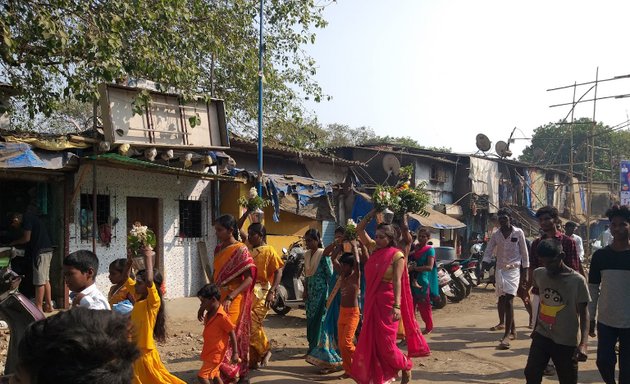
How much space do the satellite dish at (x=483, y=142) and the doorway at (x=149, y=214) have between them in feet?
57.2

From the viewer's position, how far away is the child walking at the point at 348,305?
23.6 ft

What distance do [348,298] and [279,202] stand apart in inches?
340

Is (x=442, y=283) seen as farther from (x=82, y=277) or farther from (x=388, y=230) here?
(x=82, y=277)

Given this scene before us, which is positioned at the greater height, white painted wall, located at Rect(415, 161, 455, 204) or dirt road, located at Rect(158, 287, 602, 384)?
white painted wall, located at Rect(415, 161, 455, 204)

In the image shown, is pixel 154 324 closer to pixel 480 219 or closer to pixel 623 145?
pixel 480 219

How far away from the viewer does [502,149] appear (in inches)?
1130

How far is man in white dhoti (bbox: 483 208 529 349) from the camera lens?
9266mm

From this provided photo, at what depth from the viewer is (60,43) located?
8.36 metres

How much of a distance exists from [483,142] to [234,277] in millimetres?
22081

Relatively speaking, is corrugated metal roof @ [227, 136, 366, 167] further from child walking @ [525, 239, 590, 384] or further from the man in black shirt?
child walking @ [525, 239, 590, 384]

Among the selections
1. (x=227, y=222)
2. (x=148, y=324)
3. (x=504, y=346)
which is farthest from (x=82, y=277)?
(x=504, y=346)

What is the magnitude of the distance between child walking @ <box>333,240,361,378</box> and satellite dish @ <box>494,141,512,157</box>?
74.2 ft

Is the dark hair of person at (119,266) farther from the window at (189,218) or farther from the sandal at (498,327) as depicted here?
the window at (189,218)

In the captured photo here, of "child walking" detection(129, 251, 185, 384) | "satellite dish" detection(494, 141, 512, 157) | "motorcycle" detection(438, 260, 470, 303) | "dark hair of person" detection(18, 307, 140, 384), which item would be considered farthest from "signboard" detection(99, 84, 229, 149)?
"satellite dish" detection(494, 141, 512, 157)
